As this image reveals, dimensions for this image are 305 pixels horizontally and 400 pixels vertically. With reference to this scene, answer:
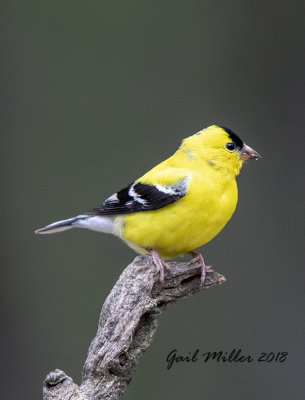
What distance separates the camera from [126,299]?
2252 mm

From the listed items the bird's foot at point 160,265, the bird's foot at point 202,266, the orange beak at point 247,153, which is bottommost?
the bird's foot at point 202,266

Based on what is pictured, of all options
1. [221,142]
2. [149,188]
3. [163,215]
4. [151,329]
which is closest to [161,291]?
[151,329]

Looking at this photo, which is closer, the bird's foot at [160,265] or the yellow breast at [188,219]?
the bird's foot at [160,265]

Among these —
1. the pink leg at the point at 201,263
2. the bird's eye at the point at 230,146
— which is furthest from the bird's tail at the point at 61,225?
the bird's eye at the point at 230,146

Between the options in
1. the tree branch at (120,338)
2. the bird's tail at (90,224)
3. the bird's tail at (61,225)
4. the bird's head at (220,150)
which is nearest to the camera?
the tree branch at (120,338)

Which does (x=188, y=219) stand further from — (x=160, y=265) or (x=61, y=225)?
(x=61, y=225)

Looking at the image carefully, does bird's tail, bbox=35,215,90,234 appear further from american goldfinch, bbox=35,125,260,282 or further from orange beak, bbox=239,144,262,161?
orange beak, bbox=239,144,262,161

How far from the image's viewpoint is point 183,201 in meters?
2.53

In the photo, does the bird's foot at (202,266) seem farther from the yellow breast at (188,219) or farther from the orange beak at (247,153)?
the orange beak at (247,153)

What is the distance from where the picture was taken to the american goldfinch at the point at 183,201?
99.1 inches

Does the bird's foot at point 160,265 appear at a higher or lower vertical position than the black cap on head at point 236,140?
lower

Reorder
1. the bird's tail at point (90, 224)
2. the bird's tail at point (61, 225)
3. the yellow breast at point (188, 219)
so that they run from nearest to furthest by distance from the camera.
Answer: the yellow breast at point (188, 219) < the bird's tail at point (90, 224) < the bird's tail at point (61, 225)

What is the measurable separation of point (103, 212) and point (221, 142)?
615 mm

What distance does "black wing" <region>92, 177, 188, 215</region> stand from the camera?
2549 mm
